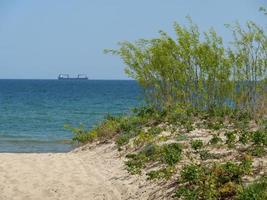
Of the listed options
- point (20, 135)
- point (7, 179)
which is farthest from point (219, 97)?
point (20, 135)

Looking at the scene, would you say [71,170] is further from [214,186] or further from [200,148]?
[214,186]

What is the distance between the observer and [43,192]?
41.6 feet

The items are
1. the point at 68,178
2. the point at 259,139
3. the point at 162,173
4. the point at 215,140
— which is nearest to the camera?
the point at 162,173

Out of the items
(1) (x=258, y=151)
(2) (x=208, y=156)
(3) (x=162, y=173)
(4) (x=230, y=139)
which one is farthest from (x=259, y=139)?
(3) (x=162, y=173)

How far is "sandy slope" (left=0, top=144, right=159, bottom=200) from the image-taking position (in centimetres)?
1230

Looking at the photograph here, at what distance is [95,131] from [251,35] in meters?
6.98

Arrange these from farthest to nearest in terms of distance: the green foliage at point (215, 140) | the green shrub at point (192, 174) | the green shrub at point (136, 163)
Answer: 1. the green foliage at point (215, 140)
2. the green shrub at point (136, 163)
3. the green shrub at point (192, 174)

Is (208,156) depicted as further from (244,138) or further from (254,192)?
(254,192)

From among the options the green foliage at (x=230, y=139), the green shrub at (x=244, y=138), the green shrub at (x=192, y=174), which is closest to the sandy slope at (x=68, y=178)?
the green shrub at (x=192, y=174)

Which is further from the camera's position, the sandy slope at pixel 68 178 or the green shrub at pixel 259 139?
the green shrub at pixel 259 139

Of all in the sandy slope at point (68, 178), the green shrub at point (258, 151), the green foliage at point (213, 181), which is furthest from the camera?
the sandy slope at point (68, 178)

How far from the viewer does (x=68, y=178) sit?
45.6 feet

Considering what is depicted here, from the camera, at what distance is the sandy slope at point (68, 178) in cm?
1230

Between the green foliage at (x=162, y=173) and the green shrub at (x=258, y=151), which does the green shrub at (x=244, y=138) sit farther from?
the green foliage at (x=162, y=173)
